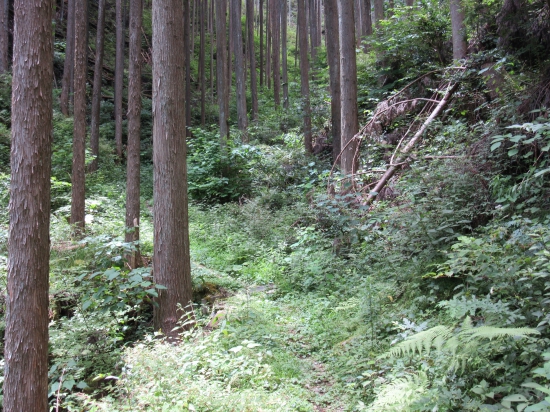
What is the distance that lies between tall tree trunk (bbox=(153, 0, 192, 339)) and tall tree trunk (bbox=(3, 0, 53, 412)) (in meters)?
2.08

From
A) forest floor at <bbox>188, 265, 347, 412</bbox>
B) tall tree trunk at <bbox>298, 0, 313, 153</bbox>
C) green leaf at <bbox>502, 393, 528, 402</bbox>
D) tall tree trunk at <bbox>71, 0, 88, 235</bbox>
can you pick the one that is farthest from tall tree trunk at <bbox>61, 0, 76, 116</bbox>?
green leaf at <bbox>502, 393, 528, 402</bbox>

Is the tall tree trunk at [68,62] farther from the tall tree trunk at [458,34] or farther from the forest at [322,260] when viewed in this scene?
the tall tree trunk at [458,34]

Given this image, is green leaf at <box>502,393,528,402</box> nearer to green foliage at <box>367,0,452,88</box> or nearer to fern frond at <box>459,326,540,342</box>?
fern frond at <box>459,326,540,342</box>

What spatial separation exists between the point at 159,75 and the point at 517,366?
16.6 ft

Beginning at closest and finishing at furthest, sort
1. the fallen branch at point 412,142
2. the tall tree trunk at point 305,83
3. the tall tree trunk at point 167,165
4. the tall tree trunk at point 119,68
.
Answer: the tall tree trunk at point 167,165 → the fallen branch at point 412,142 → the tall tree trunk at point 305,83 → the tall tree trunk at point 119,68

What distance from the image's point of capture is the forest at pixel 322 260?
10.8ft

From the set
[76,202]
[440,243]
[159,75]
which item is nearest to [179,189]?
[159,75]

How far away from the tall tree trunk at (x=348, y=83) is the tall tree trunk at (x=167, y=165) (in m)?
4.00

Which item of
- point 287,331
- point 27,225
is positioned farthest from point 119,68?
point 27,225

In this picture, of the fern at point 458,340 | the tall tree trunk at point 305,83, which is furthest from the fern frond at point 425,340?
the tall tree trunk at point 305,83

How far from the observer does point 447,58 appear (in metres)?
10.1

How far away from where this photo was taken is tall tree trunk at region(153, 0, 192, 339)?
5.41 meters

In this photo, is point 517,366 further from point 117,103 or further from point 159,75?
point 117,103

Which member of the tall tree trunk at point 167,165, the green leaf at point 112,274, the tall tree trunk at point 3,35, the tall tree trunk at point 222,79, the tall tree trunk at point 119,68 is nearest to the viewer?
the green leaf at point 112,274
